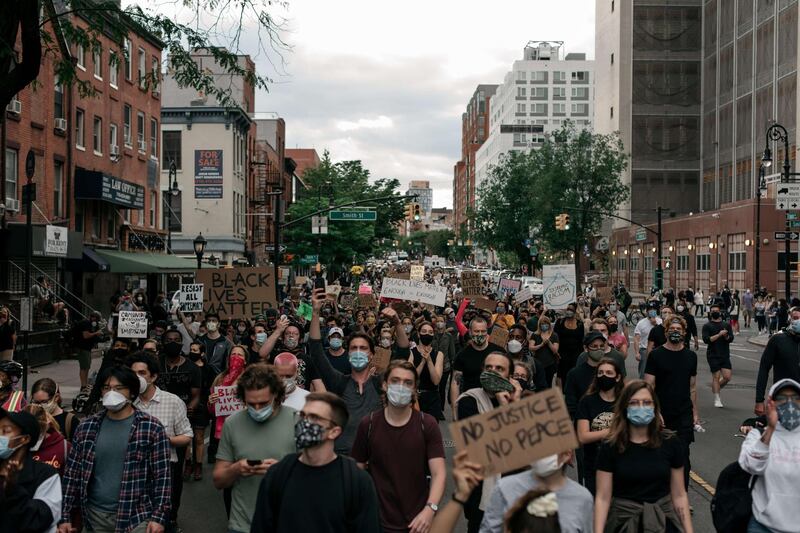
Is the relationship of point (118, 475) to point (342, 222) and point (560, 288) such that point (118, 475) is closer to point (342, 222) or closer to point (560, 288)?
point (560, 288)

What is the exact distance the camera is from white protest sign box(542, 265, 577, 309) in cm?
2222

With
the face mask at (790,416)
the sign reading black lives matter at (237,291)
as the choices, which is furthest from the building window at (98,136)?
the face mask at (790,416)

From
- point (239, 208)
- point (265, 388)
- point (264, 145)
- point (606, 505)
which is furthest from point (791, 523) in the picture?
point (264, 145)

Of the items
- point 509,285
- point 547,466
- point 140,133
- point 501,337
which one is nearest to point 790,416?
point 547,466

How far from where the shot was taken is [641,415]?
18.9 feet

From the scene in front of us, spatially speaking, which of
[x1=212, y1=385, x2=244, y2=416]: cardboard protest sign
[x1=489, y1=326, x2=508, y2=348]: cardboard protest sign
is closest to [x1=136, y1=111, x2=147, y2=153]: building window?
[x1=489, y1=326, x2=508, y2=348]: cardboard protest sign

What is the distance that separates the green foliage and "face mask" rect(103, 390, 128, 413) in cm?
4308

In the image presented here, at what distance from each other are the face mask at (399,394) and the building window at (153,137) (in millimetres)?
40362

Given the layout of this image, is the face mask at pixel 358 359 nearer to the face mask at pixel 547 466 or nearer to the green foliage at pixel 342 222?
the face mask at pixel 547 466

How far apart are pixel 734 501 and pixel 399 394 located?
6.78 feet

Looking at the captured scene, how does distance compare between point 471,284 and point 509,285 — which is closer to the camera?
point 471,284

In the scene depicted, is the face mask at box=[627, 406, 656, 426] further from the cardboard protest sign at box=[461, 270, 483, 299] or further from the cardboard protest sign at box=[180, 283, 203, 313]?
the cardboard protest sign at box=[461, 270, 483, 299]

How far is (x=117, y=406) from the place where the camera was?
5949 millimetres

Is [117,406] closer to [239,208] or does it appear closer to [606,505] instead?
A: [606,505]
